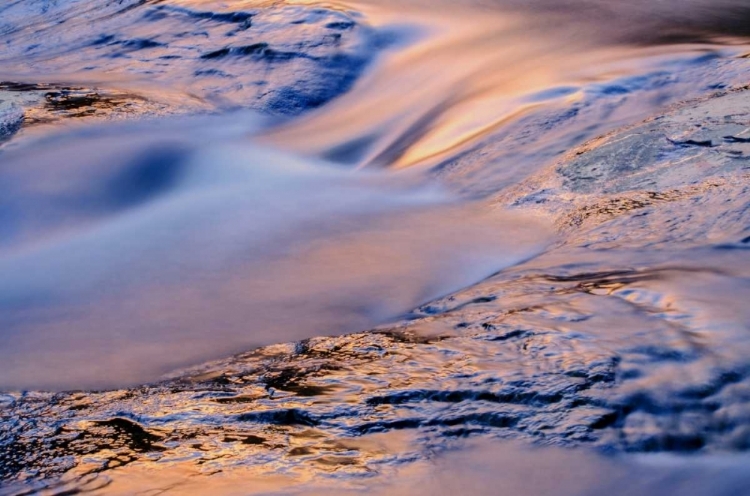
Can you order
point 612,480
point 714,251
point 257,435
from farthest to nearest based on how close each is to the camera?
point 714,251
point 257,435
point 612,480

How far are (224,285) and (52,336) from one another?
0.80 meters

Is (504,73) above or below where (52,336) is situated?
above

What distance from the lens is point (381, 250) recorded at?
4359 millimetres

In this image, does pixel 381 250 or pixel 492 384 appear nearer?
pixel 492 384

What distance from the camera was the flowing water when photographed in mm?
2473

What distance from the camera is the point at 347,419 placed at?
2.62m

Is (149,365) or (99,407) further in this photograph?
(149,365)

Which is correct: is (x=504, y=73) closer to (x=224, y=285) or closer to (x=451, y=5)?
(x=451, y=5)

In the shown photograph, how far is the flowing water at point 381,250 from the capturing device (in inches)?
97.3

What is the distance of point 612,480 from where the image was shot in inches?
91.6

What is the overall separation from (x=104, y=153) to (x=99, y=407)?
3036 mm

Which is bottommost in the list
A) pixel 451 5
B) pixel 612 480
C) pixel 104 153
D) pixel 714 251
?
pixel 612 480

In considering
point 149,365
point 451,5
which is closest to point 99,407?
point 149,365

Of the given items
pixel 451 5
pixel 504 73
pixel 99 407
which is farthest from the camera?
pixel 451 5
